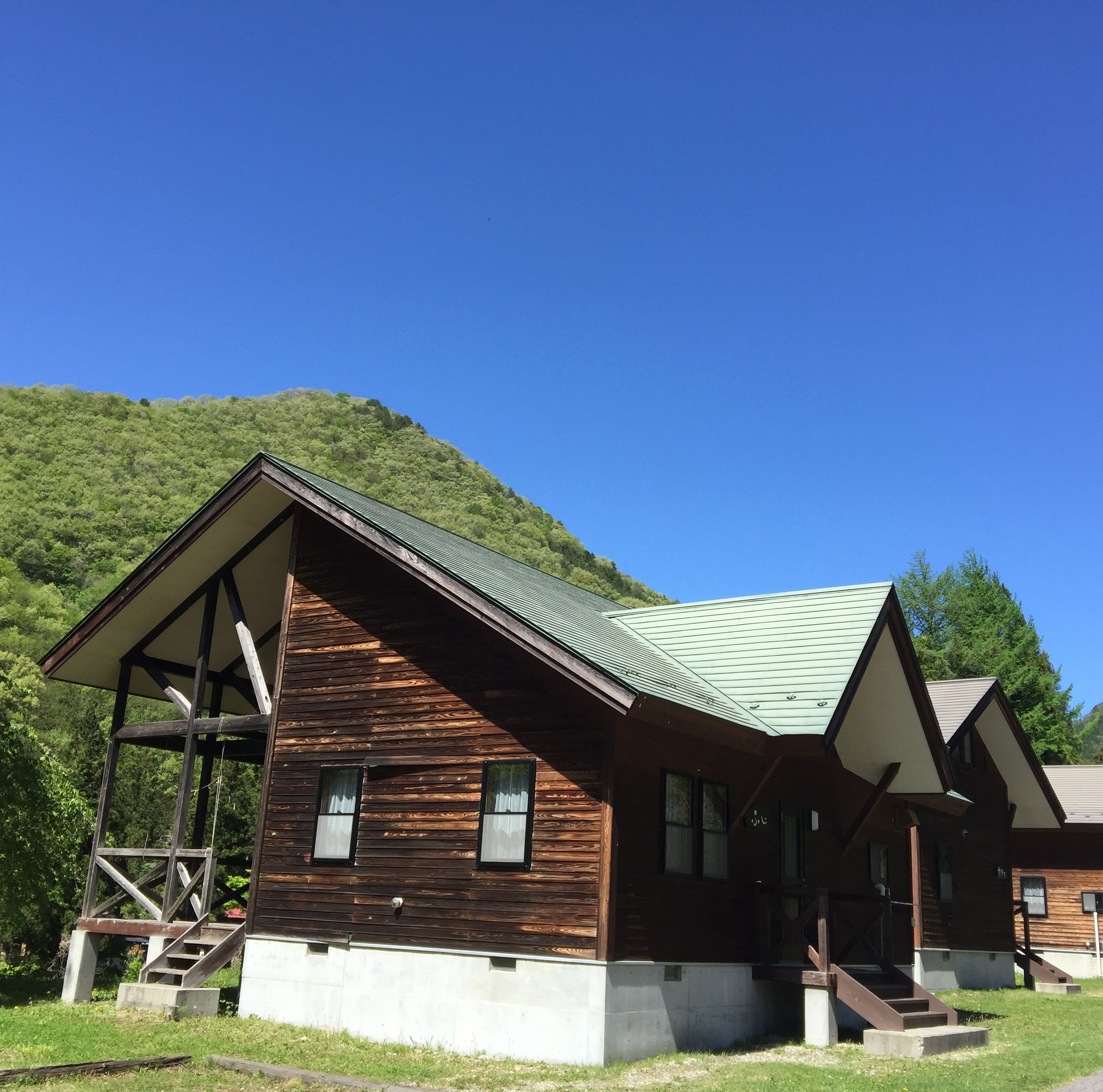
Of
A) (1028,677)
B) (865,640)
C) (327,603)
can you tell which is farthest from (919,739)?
(1028,677)

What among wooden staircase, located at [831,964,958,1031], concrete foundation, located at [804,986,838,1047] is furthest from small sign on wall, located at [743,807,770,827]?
concrete foundation, located at [804,986,838,1047]

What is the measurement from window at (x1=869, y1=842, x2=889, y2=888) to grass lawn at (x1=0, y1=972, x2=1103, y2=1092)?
4798 mm

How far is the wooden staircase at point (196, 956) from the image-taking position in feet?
50.5

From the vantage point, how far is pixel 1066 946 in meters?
32.6

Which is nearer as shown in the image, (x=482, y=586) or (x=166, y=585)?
(x=482, y=586)

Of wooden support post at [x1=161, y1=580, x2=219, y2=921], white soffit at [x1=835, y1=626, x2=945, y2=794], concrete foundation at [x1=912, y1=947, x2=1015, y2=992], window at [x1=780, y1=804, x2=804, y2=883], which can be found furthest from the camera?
concrete foundation at [x1=912, y1=947, x2=1015, y2=992]

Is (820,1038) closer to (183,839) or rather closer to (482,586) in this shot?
(482,586)

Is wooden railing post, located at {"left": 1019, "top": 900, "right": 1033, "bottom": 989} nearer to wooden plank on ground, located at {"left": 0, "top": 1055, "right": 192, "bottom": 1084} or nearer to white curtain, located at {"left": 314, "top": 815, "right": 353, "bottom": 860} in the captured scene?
white curtain, located at {"left": 314, "top": 815, "right": 353, "bottom": 860}

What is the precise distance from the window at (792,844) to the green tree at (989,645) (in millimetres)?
39069

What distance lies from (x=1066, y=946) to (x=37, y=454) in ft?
227

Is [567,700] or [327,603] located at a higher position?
[327,603]

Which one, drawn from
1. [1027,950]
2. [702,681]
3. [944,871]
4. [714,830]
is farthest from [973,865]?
[714,830]

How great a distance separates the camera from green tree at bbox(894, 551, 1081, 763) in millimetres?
57312

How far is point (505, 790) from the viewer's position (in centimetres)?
1416
